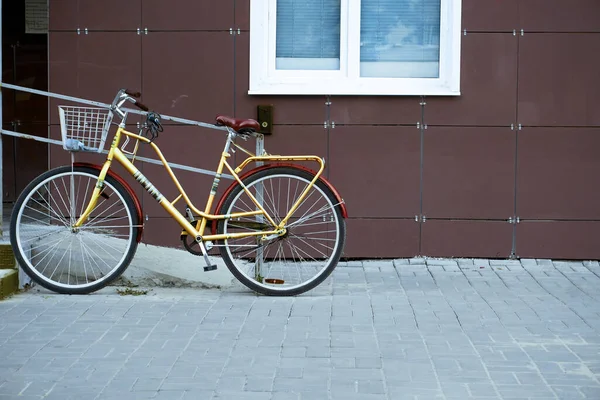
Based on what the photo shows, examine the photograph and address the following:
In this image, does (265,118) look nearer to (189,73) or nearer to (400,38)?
(189,73)

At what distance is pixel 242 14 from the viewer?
8453 mm

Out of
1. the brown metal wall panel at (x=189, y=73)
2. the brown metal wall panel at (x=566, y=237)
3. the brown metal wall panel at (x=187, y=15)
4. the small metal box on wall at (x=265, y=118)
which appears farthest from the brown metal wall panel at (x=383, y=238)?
the brown metal wall panel at (x=187, y=15)

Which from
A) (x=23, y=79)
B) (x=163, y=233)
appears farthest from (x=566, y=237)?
(x=23, y=79)

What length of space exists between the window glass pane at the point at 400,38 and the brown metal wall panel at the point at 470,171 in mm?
602

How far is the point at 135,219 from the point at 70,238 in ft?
2.23

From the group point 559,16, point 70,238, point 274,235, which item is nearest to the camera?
point 274,235

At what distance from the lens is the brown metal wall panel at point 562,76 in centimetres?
842

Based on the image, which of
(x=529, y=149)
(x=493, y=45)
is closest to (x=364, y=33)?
(x=493, y=45)

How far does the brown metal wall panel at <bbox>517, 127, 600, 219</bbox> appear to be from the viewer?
27.7ft

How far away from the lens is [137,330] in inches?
233

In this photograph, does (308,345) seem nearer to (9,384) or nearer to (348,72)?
(9,384)

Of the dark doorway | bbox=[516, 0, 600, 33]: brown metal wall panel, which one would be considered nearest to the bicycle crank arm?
bbox=[516, 0, 600, 33]: brown metal wall panel

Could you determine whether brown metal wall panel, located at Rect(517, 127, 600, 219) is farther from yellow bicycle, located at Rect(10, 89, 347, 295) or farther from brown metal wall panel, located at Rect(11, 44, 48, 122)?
brown metal wall panel, located at Rect(11, 44, 48, 122)

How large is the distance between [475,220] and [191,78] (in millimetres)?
2725
